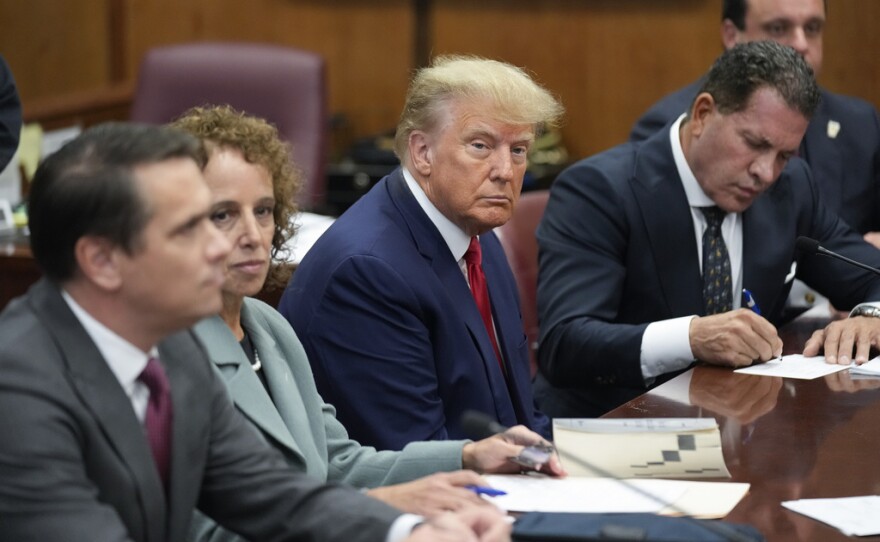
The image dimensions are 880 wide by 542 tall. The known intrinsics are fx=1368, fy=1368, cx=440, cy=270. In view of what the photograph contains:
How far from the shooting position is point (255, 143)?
Answer: 85.4 inches

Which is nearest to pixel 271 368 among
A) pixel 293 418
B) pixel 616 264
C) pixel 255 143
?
pixel 293 418

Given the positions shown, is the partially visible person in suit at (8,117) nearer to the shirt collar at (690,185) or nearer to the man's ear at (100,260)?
the shirt collar at (690,185)

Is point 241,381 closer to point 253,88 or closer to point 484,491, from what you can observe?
point 484,491

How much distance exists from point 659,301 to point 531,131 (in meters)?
0.66

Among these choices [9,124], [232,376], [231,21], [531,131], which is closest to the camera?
[232,376]

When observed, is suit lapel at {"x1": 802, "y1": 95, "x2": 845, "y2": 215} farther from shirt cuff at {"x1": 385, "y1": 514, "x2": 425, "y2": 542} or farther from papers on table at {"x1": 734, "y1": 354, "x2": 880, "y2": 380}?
shirt cuff at {"x1": 385, "y1": 514, "x2": 425, "y2": 542}

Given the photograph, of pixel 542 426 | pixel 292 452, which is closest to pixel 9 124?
pixel 542 426

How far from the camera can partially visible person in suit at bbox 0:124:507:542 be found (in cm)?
150

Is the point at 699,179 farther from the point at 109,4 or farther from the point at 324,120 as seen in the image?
the point at 109,4

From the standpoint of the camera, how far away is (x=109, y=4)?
21.5 ft

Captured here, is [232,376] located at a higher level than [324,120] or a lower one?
higher

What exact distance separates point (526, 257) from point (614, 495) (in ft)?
5.11

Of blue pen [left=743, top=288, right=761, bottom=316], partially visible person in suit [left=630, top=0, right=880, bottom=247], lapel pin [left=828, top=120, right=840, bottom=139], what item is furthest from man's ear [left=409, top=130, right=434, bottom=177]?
lapel pin [left=828, top=120, right=840, bottom=139]

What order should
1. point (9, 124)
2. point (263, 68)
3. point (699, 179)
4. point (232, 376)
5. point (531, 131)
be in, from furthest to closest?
point (263, 68)
point (9, 124)
point (699, 179)
point (531, 131)
point (232, 376)
